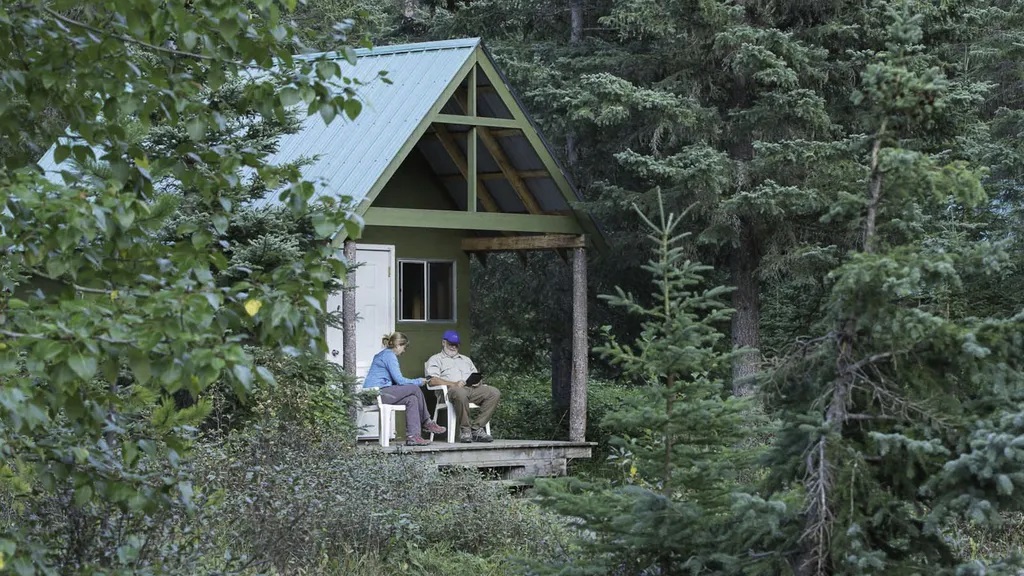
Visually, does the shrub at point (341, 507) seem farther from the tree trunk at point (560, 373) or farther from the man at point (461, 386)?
the tree trunk at point (560, 373)

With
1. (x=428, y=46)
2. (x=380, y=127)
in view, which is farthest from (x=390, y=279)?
(x=428, y=46)

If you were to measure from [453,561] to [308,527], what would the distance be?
1.09 m

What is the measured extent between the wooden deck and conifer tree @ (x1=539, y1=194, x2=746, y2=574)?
24.3 ft

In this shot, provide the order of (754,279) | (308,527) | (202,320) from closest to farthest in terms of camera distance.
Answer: (202,320), (308,527), (754,279)

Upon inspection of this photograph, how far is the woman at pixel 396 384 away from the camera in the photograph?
14906 mm

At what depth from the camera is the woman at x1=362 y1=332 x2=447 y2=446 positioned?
1491 centimetres

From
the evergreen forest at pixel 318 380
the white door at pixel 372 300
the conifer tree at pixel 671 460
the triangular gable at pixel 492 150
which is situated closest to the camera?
the evergreen forest at pixel 318 380

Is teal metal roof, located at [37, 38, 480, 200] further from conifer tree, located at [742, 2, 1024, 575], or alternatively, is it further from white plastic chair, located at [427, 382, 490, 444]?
conifer tree, located at [742, 2, 1024, 575]

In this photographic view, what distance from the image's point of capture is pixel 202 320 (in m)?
3.93

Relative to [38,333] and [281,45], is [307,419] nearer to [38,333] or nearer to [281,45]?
[281,45]

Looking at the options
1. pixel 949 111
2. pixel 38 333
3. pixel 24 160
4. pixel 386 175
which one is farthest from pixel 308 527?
pixel 949 111

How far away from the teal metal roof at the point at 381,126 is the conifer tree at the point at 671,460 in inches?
302

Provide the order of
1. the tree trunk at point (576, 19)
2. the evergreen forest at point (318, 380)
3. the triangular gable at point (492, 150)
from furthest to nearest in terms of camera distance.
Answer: the tree trunk at point (576, 19), the triangular gable at point (492, 150), the evergreen forest at point (318, 380)

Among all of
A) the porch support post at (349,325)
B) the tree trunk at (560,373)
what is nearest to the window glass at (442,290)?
the porch support post at (349,325)
